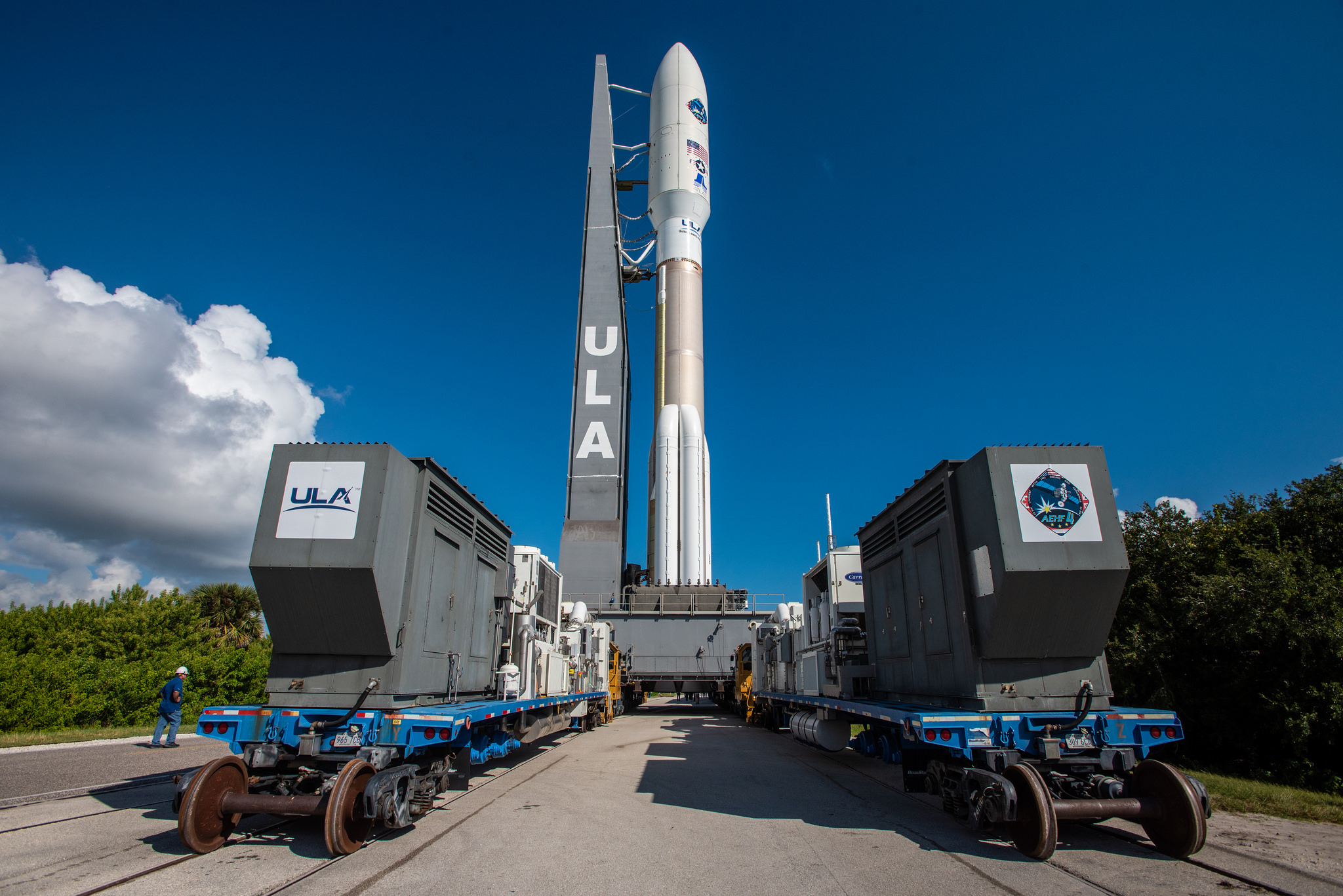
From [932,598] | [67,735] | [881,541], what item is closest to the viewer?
[932,598]

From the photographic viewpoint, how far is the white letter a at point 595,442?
29.5 metres

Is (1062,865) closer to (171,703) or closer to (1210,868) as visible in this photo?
(1210,868)

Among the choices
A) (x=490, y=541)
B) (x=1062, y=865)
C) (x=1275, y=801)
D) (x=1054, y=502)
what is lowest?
(x=1062, y=865)

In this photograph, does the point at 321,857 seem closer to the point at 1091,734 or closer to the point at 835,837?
the point at 835,837

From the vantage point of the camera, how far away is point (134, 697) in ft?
54.4

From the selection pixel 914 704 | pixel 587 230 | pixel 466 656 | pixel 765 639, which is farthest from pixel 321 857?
pixel 587 230

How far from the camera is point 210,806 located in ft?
18.6

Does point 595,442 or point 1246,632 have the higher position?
point 595,442

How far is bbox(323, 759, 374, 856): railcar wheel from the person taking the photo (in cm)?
536

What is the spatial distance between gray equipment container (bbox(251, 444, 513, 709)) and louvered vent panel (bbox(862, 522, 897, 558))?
6.00 meters

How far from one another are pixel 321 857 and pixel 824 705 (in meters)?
6.64

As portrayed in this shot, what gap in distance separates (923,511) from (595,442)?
21954 millimetres

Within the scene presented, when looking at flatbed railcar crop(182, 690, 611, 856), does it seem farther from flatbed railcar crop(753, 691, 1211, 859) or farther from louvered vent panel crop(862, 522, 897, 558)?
louvered vent panel crop(862, 522, 897, 558)

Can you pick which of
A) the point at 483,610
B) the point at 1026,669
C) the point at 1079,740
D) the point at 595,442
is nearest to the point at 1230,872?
the point at 1079,740
